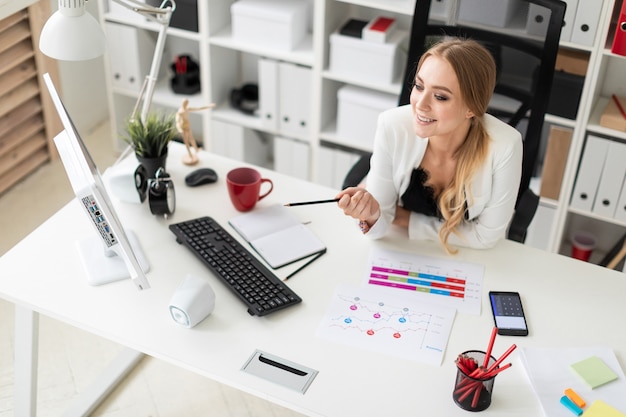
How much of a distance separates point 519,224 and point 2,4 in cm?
211

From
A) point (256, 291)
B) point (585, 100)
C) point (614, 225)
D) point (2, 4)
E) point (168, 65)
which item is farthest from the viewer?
point (168, 65)

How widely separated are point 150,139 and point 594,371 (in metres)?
1.34

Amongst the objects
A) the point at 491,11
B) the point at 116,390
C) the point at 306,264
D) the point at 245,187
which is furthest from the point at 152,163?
the point at 491,11

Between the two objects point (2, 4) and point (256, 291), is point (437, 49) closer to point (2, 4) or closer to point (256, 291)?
point (256, 291)

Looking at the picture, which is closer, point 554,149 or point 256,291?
point 256,291

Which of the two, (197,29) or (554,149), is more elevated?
(197,29)

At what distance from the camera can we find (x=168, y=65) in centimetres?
381

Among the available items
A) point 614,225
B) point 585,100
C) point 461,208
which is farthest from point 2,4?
point 614,225

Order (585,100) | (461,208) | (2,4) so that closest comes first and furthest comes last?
(461,208) < (585,100) < (2,4)

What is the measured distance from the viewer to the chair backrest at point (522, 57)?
7.30 feet

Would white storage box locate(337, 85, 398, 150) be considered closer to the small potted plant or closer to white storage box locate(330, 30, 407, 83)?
white storage box locate(330, 30, 407, 83)

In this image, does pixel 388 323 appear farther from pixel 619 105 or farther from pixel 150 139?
pixel 619 105

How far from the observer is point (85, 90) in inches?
153

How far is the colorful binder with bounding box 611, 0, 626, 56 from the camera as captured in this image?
2594 millimetres
